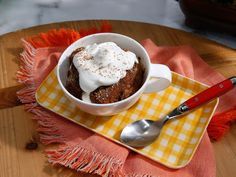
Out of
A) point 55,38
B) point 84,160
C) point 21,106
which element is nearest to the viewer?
point 84,160

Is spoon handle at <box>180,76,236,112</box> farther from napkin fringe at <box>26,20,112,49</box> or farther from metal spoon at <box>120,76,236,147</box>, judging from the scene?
napkin fringe at <box>26,20,112,49</box>

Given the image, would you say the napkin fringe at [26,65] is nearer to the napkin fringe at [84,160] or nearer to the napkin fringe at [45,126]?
the napkin fringe at [45,126]

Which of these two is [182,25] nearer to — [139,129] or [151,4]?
[151,4]

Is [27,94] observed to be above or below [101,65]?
below

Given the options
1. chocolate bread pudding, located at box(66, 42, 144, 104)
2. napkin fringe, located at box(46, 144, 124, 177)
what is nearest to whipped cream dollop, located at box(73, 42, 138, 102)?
chocolate bread pudding, located at box(66, 42, 144, 104)

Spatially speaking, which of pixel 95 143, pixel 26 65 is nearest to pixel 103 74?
pixel 95 143

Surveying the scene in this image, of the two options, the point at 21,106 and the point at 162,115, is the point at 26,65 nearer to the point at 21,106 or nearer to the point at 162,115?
the point at 21,106
